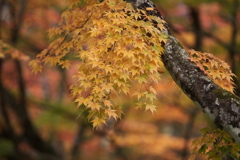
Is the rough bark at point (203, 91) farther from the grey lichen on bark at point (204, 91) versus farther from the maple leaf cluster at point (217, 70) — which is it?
the maple leaf cluster at point (217, 70)

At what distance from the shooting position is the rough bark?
281 centimetres

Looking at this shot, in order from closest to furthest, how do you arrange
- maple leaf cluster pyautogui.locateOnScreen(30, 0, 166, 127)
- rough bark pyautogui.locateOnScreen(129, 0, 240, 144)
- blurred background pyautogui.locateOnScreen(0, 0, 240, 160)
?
1. rough bark pyautogui.locateOnScreen(129, 0, 240, 144)
2. maple leaf cluster pyautogui.locateOnScreen(30, 0, 166, 127)
3. blurred background pyautogui.locateOnScreen(0, 0, 240, 160)

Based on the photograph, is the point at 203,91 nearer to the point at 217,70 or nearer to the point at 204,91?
the point at 204,91

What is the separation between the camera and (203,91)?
9.57 ft

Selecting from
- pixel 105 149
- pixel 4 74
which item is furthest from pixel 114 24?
pixel 105 149

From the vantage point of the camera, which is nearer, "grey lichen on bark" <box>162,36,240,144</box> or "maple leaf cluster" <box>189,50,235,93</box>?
"grey lichen on bark" <box>162,36,240,144</box>

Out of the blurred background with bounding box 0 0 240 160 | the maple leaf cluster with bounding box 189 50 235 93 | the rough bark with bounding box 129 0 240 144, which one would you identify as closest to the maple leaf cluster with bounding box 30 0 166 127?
the rough bark with bounding box 129 0 240 144

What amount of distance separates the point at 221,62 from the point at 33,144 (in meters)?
8.72

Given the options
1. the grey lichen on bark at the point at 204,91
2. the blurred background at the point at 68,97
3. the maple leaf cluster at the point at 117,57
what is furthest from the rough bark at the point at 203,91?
the blurred background at the point at 68,97

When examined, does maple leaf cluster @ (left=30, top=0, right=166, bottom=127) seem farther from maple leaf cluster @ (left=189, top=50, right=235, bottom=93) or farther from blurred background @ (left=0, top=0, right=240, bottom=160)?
blurred background @ (left=0, top=0, right=240, bottom=160)

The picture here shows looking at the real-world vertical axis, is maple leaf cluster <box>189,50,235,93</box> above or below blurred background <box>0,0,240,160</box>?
above

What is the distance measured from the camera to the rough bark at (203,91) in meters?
2.81

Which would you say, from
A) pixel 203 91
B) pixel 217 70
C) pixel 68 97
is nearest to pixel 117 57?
pixel 203 91

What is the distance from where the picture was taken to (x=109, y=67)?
114 inches
